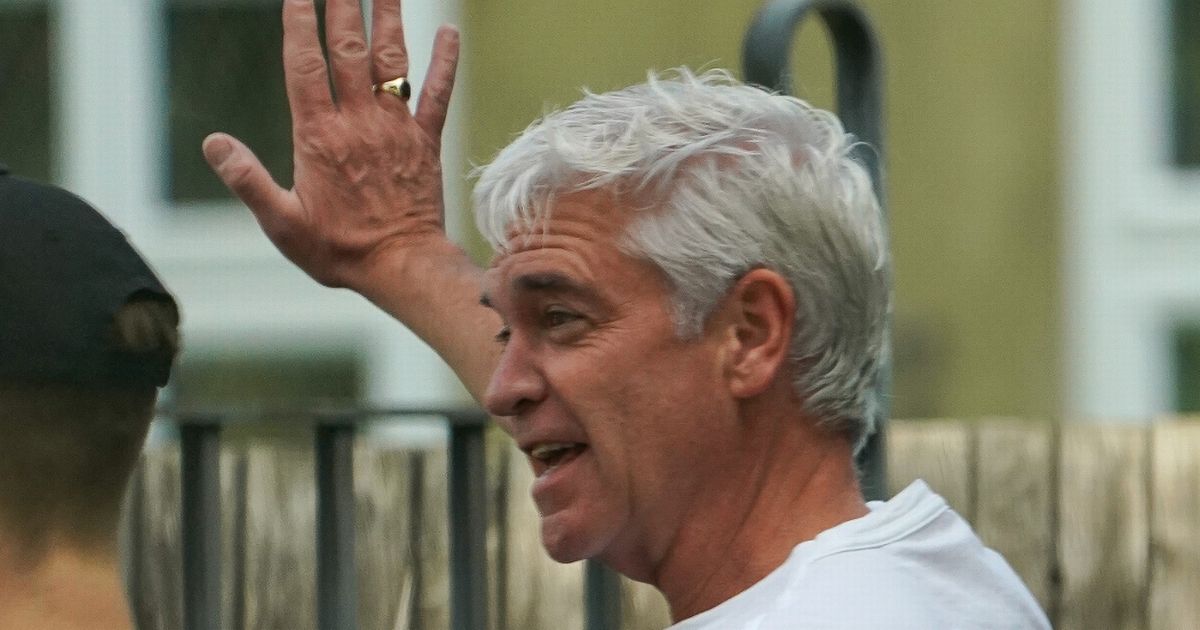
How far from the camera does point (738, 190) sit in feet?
6.59

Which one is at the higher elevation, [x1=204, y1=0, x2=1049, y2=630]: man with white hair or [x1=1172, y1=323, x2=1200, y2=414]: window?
[x1=204, y1=0, x2=1049, y2=630]: man with white hair

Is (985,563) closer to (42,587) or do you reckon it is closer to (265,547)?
(42,587)

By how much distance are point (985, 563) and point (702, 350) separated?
348mm

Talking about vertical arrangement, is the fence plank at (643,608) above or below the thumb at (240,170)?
below

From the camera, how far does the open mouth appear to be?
2.09 meters

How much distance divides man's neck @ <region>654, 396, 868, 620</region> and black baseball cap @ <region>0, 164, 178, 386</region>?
0.58 metres

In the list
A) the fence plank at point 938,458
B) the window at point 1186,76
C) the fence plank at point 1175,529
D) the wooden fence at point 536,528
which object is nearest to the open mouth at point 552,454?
the wooden fence at point 536,528

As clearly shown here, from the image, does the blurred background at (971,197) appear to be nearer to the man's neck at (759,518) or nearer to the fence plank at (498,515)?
the fence plank at (498,515)

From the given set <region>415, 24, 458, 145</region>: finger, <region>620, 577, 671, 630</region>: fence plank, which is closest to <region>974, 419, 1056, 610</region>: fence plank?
<region>620, 577, 671, 630</region>: fence plank

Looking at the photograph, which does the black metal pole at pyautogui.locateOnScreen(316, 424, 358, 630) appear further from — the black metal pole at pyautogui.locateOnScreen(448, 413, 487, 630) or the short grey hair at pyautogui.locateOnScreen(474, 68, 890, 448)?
the short grey hair at pyautogui.locateOnScreen(474, 68, 890, 448)

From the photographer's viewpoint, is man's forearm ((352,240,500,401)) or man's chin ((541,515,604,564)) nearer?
man's chin ((541,515,604,564))

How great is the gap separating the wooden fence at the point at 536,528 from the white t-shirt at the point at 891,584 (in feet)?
3.64

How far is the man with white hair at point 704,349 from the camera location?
79.4 inches

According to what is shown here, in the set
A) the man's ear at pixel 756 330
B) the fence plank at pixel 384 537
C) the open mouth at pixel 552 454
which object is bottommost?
the fence plank at pixel 384 537
